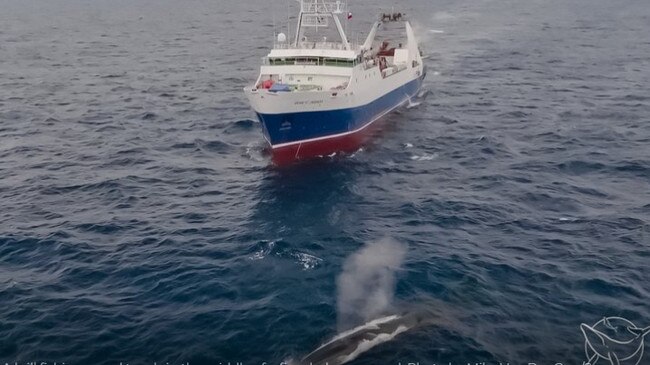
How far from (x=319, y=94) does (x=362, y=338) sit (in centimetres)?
3522

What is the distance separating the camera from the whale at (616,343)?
1237 inches

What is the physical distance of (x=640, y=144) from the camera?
6384 cm

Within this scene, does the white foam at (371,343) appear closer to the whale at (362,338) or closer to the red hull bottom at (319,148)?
the whale at (362,338)

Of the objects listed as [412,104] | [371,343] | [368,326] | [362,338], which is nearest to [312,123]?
[412,104]

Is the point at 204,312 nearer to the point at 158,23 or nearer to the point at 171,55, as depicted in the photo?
the point at 171,55

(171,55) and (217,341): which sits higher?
(171,55)

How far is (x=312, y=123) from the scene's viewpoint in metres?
62.5

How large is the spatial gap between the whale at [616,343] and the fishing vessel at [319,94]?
36.4 m

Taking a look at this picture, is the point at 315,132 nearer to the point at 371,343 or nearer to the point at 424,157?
the point at 424,157

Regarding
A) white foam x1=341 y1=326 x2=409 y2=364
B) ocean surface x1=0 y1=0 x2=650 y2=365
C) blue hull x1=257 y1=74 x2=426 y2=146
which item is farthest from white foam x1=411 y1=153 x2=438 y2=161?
white foam x1=341 y1=326 x2=409 y2=364

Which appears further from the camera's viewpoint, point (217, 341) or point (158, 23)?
point (158, 23)

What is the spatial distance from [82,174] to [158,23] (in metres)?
133

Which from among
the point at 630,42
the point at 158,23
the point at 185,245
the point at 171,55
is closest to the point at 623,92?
the point at 630,42

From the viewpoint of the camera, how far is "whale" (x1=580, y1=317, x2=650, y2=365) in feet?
103
